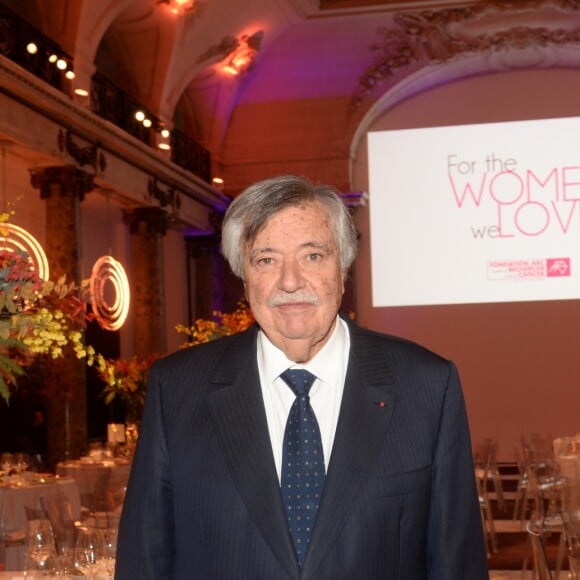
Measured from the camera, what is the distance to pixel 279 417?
204cm

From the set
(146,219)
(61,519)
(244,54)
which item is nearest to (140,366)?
(146,219)

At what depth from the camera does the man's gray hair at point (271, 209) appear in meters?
2.01

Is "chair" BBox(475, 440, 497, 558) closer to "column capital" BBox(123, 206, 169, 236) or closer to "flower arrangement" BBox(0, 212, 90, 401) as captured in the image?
"column capital" BBox(123, 206, 169, 236)

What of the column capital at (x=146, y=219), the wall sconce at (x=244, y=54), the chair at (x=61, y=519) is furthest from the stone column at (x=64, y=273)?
the chair at (x=61, y=519)

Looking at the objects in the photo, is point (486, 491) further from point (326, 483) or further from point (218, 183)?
point (326, 483)

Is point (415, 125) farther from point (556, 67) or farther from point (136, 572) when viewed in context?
point (136, 572)

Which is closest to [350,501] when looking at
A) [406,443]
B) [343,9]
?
[406,443]

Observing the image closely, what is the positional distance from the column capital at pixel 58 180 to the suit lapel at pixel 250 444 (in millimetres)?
10614

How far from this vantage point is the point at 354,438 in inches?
76.6

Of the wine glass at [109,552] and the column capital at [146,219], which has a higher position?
the column capital at [146,219]

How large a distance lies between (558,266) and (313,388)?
12.1m

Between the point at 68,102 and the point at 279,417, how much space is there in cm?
1028

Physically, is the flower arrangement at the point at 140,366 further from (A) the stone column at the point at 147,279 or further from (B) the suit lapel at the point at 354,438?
(B) the suit lapel at the point at 354,438

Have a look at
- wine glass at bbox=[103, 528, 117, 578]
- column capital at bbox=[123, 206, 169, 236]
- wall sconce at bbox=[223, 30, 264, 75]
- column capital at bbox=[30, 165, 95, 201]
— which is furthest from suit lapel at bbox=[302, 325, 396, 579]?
wall sconce at bbox=[223, 30, 264, 75]
